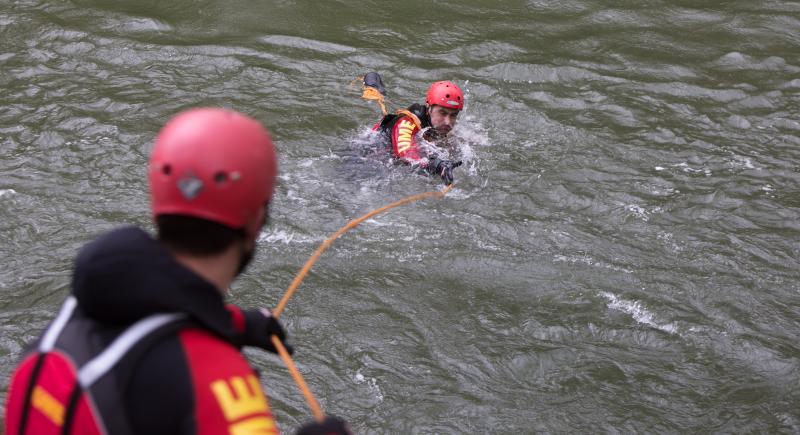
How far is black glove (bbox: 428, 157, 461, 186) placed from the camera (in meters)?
7.39

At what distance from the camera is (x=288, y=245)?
669 cm

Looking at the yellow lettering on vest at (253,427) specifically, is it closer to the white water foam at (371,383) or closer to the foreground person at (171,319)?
the foreground person at (171,319)

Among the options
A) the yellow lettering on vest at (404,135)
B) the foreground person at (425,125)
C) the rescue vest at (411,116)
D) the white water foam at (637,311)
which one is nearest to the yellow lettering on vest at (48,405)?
the white water foam at (637,311)

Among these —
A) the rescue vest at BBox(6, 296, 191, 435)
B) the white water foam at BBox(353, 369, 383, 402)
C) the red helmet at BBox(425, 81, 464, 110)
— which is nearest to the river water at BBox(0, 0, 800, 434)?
the white water foam at BBox(353, 369, 383, 402)

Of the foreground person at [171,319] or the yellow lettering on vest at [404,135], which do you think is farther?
the yellow lettering on vest at [404,135]

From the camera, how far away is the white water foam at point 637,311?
5812 mm

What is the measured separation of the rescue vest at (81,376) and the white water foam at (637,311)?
4598mm

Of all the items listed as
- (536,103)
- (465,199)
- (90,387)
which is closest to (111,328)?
(90,387)

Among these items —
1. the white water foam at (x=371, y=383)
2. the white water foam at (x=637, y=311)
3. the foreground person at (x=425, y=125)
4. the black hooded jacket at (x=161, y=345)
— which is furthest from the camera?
the foreground person at (x=425, y=125)

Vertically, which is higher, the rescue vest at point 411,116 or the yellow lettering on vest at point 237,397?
the yellow lettering on vest at point 237,397

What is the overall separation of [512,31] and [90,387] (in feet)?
32.3

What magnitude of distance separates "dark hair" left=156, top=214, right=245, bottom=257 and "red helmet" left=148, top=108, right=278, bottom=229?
0.02 metres

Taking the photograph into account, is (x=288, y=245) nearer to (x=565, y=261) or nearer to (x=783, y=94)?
(x=565, y=261)

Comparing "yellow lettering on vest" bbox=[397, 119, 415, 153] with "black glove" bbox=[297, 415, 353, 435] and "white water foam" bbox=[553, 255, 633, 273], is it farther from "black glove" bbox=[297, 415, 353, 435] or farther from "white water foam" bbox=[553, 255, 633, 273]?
"black glove" bbox=[297, 415, 353, 435]
